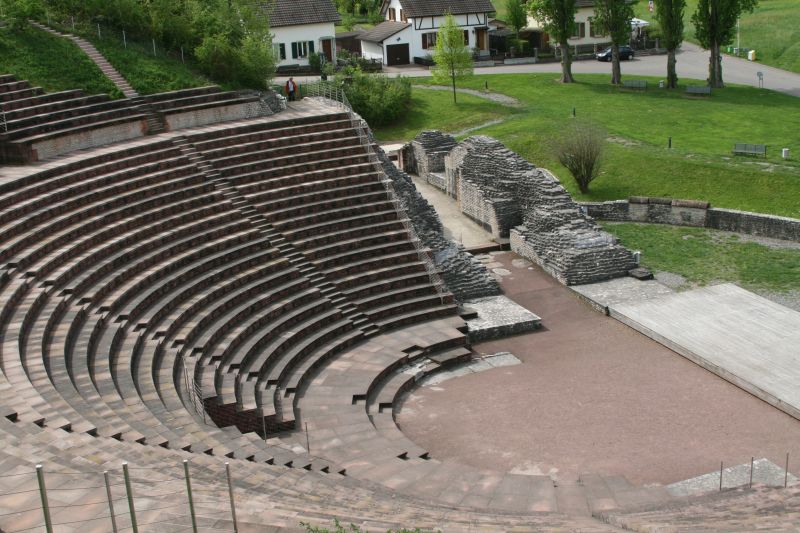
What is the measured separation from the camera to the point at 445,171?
42031 millimetres

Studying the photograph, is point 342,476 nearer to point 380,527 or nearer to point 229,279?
point 380,527

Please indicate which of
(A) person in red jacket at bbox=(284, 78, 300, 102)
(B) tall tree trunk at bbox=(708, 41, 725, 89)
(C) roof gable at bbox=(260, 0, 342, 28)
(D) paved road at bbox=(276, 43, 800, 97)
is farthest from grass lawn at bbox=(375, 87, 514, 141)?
(A) person in red jacket at bbox=(284, 78, 300, 102)

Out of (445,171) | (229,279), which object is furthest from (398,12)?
(229,279)

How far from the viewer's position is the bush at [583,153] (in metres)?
38.5

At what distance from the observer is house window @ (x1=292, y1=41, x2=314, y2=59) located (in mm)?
62656

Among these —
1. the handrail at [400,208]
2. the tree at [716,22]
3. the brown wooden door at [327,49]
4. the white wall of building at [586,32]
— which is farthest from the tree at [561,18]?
the handrail at [400,208]

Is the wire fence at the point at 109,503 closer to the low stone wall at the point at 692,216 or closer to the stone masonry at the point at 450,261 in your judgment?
the stone masonry at the point at 450,261

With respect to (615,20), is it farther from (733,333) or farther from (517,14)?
(733,333)

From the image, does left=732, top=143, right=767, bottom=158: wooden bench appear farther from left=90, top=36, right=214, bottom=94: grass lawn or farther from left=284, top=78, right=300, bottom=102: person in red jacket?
left=90, top=36, right=214, bottom=94: grass lawn

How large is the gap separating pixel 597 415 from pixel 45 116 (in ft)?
63.7

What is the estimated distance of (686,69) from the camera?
63.0 metres

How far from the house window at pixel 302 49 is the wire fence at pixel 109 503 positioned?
52271mm

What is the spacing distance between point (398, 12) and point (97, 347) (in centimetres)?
5595

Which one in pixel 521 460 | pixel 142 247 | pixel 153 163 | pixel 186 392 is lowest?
pixel 521 460
